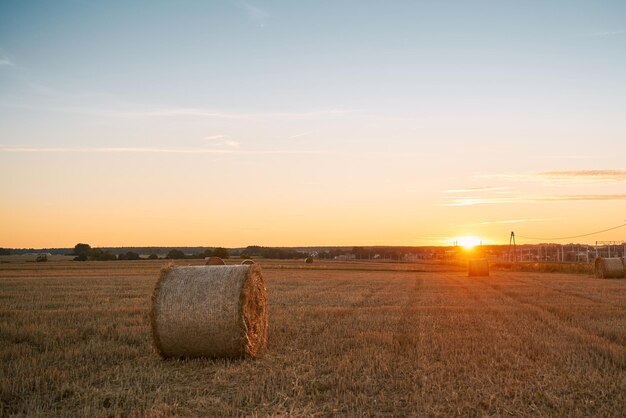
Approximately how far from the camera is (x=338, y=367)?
9.23m

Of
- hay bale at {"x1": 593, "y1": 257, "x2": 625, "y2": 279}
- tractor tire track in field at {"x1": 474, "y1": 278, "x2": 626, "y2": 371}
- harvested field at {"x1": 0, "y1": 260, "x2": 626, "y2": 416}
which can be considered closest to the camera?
harvested field at {"x1": 0, "y1": 260, "x2": 626, "y2": 416}

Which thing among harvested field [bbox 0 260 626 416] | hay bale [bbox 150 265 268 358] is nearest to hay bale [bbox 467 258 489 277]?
harvested field [bbox 0 260 626 416]

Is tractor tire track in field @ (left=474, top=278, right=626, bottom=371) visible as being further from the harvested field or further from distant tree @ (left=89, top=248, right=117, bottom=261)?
distant tree @ (left=89, top=248, right=117, bottom=261)

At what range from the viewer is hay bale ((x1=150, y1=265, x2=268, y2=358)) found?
1010 cm

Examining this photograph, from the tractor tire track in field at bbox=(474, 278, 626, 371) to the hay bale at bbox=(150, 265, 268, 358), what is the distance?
6070mm

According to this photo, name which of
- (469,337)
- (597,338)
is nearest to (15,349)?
(469,337)

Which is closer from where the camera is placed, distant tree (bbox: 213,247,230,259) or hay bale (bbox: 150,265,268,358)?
hay bale (bbox: 150,265,268,358)

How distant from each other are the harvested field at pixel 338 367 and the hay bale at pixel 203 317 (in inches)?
11.2

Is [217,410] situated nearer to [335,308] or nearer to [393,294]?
[335,308]

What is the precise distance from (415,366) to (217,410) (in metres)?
Result: 3.58

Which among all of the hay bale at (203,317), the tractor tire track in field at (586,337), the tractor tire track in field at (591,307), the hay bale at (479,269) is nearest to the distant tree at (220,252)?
the hay bale at (479,269)

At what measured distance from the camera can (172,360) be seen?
10102 mm

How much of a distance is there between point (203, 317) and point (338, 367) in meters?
2.54

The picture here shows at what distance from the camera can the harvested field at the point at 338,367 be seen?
741 centimetres
